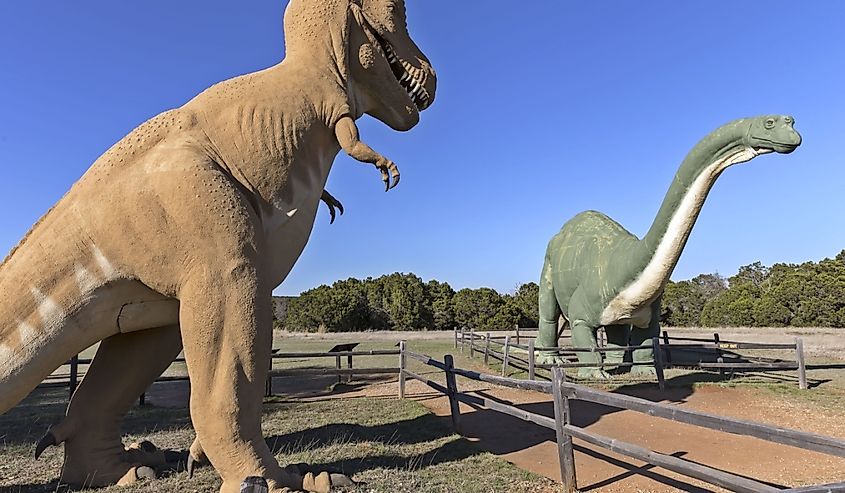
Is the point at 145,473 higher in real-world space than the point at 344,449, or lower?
higher

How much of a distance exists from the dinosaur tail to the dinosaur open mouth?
96.4 inches

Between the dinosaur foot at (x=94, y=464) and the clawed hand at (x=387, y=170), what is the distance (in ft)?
8.84

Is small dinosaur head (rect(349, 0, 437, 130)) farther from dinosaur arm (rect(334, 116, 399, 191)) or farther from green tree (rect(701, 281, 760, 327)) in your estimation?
green tree (rect(701, 281, 760, 327))

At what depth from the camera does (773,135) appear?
6469 millimetres

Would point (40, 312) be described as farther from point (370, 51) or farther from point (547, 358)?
point (547, 358)

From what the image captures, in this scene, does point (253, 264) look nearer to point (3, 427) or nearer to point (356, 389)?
point (3, 427)

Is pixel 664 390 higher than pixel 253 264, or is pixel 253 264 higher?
pixel 253 264

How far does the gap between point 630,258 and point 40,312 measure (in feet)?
25.6

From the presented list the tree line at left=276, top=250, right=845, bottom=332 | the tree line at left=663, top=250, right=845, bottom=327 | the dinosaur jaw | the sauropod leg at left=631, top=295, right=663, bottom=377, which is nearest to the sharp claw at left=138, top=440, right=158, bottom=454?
the dinosaur jaw

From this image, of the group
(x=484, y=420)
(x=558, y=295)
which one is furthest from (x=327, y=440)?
(x=558, y=295)

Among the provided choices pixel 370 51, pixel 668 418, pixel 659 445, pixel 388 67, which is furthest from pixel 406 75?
pixel 659 445

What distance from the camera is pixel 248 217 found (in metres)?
3.11

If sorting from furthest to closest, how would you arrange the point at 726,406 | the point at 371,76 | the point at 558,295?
the point at 558,295 < the point at 726,406 < the point at 371,76

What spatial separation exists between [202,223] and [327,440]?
3.27m
